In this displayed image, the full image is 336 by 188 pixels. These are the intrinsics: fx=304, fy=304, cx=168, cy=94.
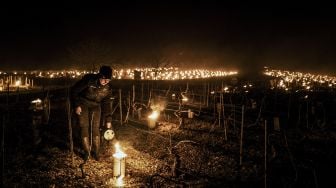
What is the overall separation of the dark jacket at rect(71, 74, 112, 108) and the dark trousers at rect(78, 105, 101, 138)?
0.11 metres

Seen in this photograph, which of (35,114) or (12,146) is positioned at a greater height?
(35,114)

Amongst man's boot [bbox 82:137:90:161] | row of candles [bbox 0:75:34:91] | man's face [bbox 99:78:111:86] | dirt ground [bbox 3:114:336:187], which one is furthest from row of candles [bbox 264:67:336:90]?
row of candles [bbox 0:75:34:91]

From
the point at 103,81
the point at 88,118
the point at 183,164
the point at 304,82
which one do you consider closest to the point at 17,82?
the point at 88,118

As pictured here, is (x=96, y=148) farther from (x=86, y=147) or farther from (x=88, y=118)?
(x=88, y=118)

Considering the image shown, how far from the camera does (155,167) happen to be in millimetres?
6648

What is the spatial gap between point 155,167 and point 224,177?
4.94ft

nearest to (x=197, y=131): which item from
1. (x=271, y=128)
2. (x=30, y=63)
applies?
(x=271, y=128)

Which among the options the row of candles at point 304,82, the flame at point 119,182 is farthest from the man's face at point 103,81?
the row of candles at point 304,82

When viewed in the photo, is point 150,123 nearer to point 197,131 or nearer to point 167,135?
point 167,135

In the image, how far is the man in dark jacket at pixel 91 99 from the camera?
6.42 metres

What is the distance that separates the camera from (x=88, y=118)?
664 cm

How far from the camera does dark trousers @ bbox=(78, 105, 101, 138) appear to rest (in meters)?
6.52

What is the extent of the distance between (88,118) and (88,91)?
602mm

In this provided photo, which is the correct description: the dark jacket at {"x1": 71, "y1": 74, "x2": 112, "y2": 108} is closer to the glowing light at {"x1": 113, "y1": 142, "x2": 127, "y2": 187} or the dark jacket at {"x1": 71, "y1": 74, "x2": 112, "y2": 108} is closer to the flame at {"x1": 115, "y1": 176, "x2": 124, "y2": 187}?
the glowing light at {"x1": 113, "y1": 142, "x2": 127, "y2": 187}
